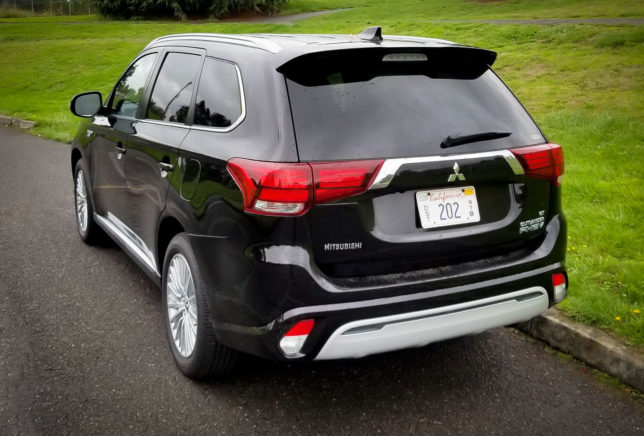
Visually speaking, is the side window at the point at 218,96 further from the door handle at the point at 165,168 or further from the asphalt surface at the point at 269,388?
the asphalt surface at the point at 269,388

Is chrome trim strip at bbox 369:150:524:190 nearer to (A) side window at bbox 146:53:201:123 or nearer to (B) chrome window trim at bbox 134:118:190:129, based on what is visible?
(B) chrome window trim at bbox 134:118:190:129

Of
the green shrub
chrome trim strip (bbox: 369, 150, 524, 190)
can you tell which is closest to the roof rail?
chrome trim strip (bbox: 369, 150, 524, 190)

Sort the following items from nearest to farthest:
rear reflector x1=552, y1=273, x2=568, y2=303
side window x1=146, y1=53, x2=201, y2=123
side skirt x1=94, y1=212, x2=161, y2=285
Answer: rear reflector x1=552, y1=273, x2=568, y2=303
side window x1=146, y1=53, x2=201, y2=123
side skirt x1=94, y1=212, x2=161, y2=285

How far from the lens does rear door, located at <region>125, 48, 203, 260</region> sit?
3447 mm

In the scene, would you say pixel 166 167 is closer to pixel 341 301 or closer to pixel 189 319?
pixel 189 319

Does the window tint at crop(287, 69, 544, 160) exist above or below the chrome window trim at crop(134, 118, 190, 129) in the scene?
above

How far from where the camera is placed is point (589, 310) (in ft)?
12.3

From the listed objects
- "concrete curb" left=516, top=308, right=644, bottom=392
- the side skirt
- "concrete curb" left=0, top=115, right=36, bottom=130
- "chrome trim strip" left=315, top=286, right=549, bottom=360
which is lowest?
"concrete curb" left=0, top=115, right=36, bottom=130

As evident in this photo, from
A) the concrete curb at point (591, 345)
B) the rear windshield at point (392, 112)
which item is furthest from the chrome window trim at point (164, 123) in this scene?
the concrete curb at point (591, 345)

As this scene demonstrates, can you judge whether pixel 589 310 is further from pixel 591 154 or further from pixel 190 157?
pixel 591 154

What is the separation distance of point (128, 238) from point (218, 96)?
1519 millimetres

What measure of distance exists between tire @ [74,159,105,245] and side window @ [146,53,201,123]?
1.57 m

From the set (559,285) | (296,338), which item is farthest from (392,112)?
(559,285)

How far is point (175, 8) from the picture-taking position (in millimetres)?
34344
